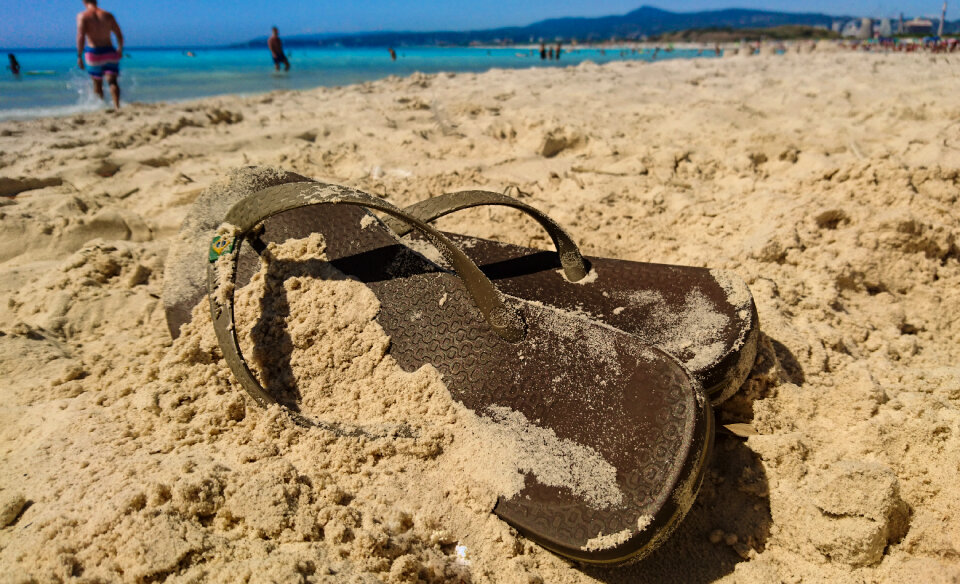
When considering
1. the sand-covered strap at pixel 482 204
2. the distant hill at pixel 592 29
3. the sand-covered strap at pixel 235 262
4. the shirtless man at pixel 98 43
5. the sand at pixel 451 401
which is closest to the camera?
the sand at pixel 451 401

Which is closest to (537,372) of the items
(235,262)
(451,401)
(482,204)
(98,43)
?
(451,401)

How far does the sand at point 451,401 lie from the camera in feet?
3.07

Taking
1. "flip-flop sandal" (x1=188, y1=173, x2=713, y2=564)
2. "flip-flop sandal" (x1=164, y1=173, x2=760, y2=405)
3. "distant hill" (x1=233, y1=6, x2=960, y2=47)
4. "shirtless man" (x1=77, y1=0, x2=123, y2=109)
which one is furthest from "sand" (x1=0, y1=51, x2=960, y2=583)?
"distant hill" (x1=233, y1=6, x2=960, y2=47)

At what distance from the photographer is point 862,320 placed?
1.80 m

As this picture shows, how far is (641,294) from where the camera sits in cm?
147

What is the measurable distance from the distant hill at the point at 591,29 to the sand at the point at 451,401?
92881mm

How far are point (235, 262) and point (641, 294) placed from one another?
1.10 meters

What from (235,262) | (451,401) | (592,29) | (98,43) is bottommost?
(451,401)

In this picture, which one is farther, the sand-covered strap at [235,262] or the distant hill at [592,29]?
the distant hill at [592,29]

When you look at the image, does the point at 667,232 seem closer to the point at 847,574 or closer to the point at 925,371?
the point at 925,371

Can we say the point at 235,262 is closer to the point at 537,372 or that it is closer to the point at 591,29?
the point at 537,372

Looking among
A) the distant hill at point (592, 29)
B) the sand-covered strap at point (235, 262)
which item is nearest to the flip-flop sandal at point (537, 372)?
the sand-covered strap at point (235, 262)

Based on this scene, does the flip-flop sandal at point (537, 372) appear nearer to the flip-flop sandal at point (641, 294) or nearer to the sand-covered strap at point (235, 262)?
the sand-covered strap at point (235, 262)

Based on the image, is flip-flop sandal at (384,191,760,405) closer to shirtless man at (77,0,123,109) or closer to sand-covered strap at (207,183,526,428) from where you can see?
sand-covered strap at (207,183,526,428)
